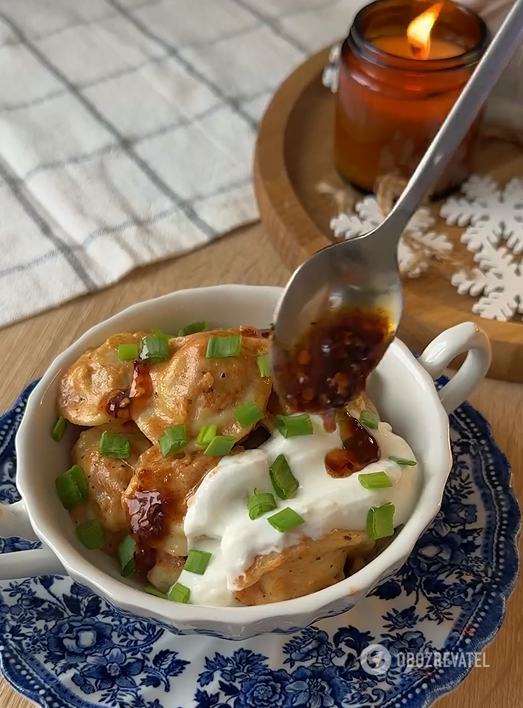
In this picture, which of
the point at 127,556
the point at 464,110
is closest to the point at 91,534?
the point at 127,556

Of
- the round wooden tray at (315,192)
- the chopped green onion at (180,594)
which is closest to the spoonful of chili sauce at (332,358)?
the chopped green onion at (180,594)

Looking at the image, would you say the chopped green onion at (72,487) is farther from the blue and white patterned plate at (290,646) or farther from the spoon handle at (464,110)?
the spoon handle at (464,110)

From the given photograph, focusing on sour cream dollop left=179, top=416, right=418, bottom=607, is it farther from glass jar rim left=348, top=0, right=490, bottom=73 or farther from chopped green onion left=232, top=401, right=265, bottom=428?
glass jar rim left=348, top=0, right=490, bottom=73

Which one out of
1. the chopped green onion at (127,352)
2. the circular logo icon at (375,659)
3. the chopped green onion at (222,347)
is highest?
the chopped green onion at (222,347)

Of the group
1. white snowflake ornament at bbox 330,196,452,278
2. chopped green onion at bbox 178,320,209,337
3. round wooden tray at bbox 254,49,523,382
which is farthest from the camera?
white snowflake ornament at bbox 330,196,452,278

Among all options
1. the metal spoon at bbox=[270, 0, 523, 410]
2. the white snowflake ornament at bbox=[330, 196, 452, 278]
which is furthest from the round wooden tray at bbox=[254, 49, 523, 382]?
the metal spoon at bbox=[270, 0, 523, 410]

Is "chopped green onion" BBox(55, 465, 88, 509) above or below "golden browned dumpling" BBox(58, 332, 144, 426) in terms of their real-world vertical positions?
below
